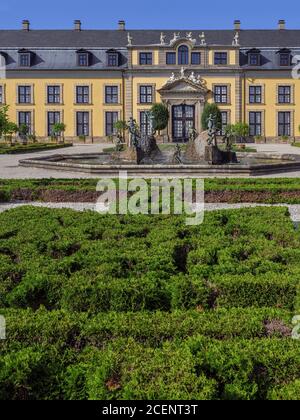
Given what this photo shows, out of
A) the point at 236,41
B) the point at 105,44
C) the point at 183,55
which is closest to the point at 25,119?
the point at 105,44

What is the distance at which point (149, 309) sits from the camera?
5.70 m

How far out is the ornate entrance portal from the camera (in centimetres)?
4831

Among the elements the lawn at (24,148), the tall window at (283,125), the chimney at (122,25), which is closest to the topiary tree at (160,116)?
the lawn at (24,148)

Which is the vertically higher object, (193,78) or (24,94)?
(193,78)

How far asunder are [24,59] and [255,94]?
72.4 ft

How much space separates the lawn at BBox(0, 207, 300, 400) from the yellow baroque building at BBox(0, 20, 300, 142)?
136ft

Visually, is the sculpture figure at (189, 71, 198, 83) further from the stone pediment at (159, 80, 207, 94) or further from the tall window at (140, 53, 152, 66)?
the tall window at (140, 53, 152, 66)

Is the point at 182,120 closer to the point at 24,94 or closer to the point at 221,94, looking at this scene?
the point at 221,94

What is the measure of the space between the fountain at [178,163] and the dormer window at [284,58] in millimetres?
25386

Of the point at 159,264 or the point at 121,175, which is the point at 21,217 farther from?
the point at 121,175

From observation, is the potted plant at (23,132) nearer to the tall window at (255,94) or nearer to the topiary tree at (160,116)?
the topiary tree at (160,116)

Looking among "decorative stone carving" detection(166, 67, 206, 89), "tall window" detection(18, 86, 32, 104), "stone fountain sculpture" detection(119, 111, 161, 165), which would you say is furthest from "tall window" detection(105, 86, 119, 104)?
"stone fountain sculpture" detection(119, 111, 161, 165)
